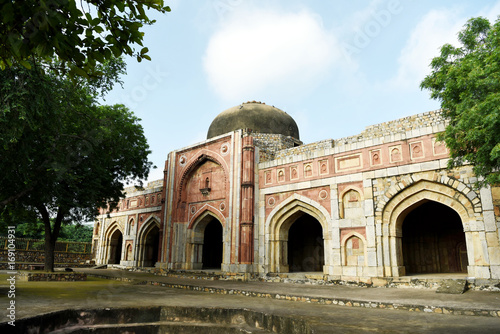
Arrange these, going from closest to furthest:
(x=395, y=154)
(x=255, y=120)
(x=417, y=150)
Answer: (x=417, y=150), (x=395, y=154), (x=255, y=120)

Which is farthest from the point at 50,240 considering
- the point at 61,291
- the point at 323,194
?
the point at 323,194

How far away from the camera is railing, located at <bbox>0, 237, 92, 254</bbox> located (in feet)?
70.4

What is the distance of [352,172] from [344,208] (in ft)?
4.12

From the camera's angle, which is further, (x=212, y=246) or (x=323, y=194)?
(x=212, y=246)

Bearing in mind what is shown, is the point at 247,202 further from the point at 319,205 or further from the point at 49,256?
the point at 49,256

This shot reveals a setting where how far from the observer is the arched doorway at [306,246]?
51.9 feet

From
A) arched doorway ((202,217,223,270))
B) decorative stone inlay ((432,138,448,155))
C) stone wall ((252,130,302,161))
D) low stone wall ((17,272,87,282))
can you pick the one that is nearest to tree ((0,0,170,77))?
decorative stone inlay ((432,138,448,155))

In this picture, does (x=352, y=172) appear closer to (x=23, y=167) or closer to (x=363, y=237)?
(x=363, y=237)

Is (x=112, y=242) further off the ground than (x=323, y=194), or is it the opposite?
(x=323, y=194)

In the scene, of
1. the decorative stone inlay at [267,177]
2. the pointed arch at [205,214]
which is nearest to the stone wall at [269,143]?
the decorative stone inlay at [267,177]

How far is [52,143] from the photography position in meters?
7.71

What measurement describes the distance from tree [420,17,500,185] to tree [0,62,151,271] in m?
6.68

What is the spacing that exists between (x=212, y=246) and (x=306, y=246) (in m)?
6.13

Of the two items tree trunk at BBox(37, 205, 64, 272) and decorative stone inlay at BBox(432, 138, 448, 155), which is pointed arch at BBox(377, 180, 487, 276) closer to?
decorative stone inlay at BBox(432, 138, 448, 155)
